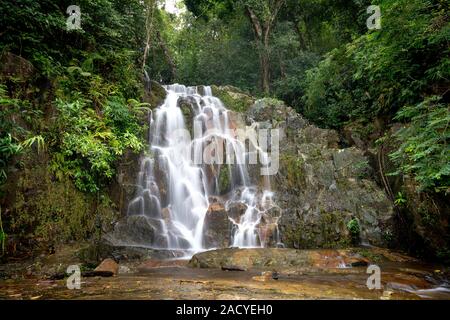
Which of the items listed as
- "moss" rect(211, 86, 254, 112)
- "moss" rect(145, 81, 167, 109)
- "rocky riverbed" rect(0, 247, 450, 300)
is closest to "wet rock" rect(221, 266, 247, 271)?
"rocky riverbed" rect(0, 247, 450, 300)

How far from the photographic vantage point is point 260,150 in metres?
11.7

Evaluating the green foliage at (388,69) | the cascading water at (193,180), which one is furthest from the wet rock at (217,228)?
the green foliage at (388,69)

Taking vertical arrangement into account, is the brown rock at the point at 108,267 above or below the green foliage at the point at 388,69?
below

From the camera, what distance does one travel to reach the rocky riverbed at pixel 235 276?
4.43 m

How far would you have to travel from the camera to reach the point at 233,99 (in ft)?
46.6

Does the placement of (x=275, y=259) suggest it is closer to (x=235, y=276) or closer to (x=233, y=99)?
(x=235, y=276)

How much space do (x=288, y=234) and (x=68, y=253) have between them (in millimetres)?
5552

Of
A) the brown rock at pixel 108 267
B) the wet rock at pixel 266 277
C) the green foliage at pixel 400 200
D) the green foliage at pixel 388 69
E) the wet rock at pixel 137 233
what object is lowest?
the wet rock at pixel 266 277

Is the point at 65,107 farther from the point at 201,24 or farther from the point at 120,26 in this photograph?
the point at 201,24

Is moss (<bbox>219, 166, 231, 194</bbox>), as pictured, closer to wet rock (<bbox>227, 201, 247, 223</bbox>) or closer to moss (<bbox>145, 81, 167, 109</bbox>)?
wet rock (<bbox>227, 201, 247, 223</bbox>)

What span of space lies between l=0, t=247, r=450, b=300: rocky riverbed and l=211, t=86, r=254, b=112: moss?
24.8 feet

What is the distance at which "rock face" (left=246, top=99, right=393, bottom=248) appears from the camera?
9.06 m

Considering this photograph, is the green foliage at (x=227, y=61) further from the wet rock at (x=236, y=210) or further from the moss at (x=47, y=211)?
the moss at (x=47, y=211)

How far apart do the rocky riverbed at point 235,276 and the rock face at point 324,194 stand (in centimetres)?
108
